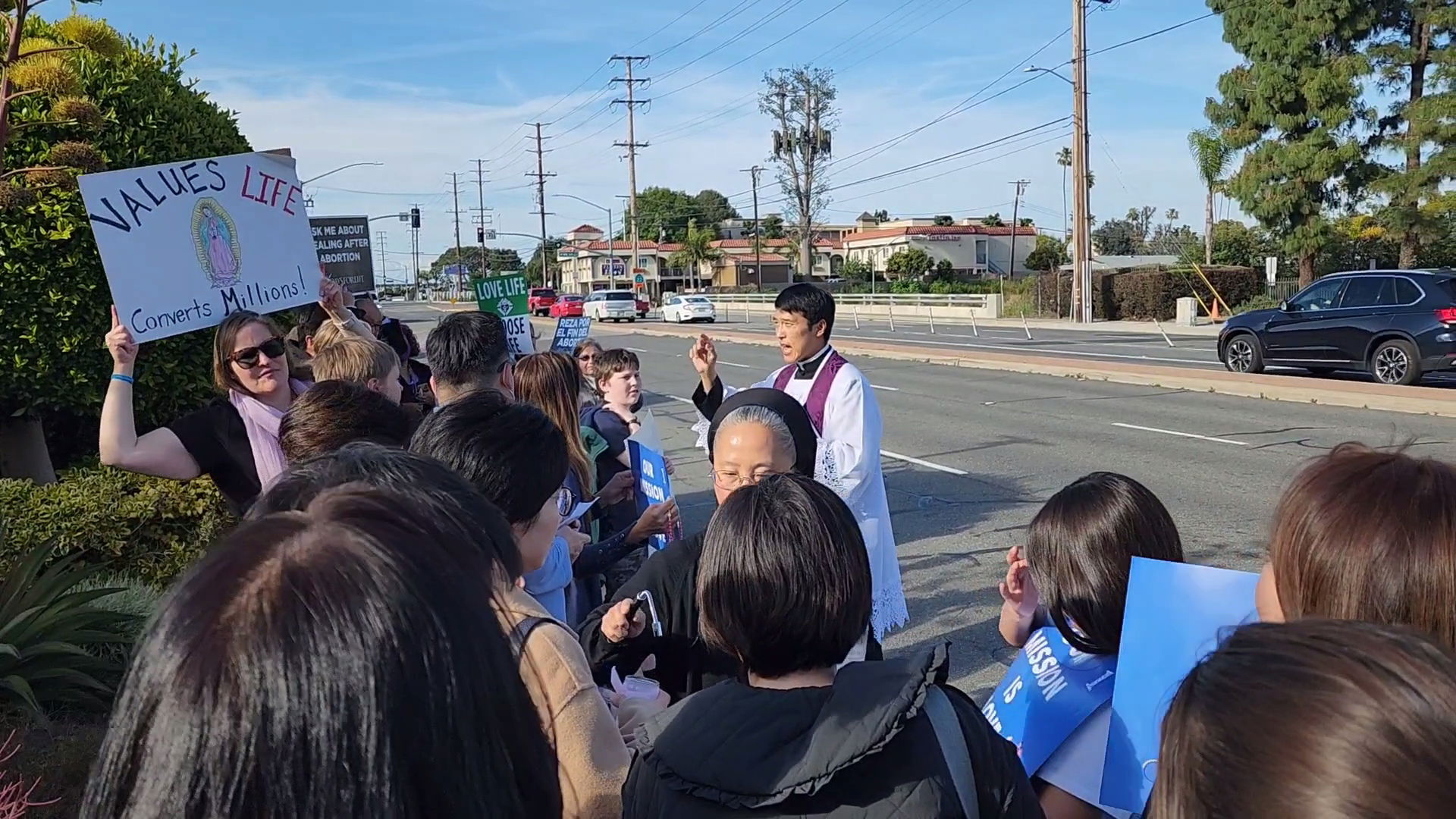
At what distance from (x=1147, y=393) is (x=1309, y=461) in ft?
45.1

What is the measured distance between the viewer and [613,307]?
4675 centimetres

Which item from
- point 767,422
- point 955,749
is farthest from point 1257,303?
point 955,749

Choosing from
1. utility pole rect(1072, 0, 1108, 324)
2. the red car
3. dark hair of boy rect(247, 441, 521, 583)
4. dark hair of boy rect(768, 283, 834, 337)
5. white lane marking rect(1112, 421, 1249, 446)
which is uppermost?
utility pole rect(1072, 0, 1108, 324)

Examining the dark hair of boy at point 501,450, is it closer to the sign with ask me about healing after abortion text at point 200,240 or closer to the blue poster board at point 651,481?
the blue poster board at point 651,481

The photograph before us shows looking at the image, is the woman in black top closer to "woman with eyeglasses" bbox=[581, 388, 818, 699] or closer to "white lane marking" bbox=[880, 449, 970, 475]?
"woman with eyeglasses" bbox=[581, 388, 818, 699]

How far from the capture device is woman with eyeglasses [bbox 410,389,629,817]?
1631mm

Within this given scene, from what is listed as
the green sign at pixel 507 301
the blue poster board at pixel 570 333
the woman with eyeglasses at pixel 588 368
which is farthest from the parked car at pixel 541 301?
the woman with eyeglasses at pixel 588 368

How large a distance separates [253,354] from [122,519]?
1757mm

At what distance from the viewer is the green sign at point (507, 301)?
7250 mm

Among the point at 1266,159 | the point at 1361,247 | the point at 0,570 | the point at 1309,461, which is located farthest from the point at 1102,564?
the point at 1361,247

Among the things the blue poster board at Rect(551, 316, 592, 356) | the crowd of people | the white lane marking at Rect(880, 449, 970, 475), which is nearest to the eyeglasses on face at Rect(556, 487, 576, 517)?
the crowd of people

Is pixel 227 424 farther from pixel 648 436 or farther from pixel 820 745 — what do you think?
pixel 820 745

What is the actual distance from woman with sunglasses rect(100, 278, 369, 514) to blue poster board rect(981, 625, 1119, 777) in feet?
8.37

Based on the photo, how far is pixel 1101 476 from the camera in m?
2.25
